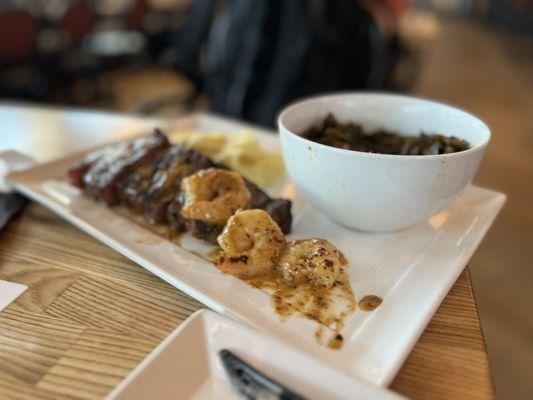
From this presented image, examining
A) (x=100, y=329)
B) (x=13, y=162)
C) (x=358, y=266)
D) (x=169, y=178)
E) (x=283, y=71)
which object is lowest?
(x=13, y=162)

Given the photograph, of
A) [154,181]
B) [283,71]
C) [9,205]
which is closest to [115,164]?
[154,181]

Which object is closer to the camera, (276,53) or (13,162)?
(13,162)

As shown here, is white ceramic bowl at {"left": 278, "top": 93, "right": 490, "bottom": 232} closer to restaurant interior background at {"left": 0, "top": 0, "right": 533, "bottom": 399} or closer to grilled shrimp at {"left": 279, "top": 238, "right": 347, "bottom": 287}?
grilled shrimp at {"left": 279, "top": 238, "right": 347, "bottom": 287}

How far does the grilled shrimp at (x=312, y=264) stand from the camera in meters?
0.86

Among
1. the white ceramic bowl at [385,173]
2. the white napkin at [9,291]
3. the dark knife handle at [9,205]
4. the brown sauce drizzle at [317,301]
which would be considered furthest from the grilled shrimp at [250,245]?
the dark knife handle at [9,205]

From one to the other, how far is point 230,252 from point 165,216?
0.30 meters

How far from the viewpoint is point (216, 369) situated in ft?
2.30

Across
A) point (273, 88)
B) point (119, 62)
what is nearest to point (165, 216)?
point (273, 88)

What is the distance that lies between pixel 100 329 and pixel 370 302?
480 mm

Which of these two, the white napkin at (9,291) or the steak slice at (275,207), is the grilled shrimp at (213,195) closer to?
the steak slice at (275,207)

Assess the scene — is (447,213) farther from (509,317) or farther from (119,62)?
(119,62)

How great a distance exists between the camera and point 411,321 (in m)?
0.76

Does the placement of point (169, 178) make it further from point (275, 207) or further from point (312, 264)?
point (312, 264)

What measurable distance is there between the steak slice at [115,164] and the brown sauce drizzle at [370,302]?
704mm
